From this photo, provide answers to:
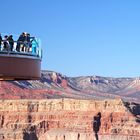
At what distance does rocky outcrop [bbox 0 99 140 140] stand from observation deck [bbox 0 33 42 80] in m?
103

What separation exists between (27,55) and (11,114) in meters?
107

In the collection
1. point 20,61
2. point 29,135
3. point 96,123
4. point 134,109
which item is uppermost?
point 134,109

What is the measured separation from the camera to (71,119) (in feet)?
392

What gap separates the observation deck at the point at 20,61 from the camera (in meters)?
12.4

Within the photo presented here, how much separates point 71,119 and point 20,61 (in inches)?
4226

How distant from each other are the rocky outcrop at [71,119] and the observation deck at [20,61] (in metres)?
103

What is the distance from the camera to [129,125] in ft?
383

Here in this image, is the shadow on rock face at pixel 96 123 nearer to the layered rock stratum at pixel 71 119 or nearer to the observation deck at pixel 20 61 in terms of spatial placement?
the layered rock stratum at pixel 71 119

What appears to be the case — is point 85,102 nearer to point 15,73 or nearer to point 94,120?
point 94,120

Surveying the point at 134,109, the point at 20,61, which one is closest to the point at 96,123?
the point at 134,109

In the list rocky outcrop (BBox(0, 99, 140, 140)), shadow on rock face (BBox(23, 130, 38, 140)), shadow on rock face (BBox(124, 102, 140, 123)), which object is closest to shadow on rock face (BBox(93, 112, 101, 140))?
rocky outcrop (BBox(0, 99, 140, 140))

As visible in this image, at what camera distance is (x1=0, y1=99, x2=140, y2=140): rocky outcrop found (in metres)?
117

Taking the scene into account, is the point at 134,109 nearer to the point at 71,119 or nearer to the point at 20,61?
the point at 71,119

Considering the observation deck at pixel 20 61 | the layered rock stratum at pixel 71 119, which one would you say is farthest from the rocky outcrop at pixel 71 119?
the observation deck at pixel 20 61
